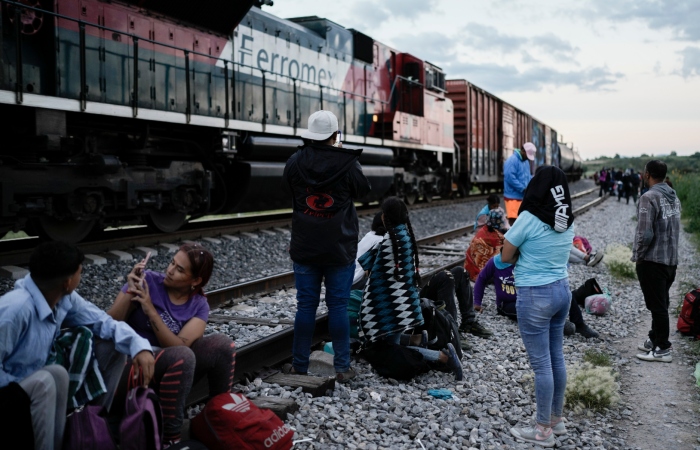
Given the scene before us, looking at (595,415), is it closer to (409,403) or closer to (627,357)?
(409,403)

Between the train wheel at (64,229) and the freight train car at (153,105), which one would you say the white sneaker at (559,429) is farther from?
the train wheel at (64,229)

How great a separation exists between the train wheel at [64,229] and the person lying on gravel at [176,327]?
5.35 metres

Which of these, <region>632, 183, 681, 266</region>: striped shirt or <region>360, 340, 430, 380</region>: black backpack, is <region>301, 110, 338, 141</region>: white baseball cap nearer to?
<region>360, 340, 430, 380</region>: black backpack

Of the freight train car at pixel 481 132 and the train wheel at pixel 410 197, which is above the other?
the freight train car at pixel 481 132

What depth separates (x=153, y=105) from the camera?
931 cm

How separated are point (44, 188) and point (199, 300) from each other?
5021 mm

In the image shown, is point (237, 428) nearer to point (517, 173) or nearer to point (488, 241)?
point (488, 241)

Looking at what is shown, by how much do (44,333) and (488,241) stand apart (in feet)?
18.3

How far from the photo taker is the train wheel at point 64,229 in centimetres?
799

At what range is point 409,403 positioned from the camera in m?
4.03

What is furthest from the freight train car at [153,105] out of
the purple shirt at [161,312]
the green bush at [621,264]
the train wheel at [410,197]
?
the green bush at [621,264]

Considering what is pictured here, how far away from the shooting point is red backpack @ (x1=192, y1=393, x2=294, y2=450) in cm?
303

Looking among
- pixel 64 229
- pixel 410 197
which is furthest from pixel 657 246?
pixel 410 197

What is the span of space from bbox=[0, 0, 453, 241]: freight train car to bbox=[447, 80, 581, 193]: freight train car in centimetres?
821
